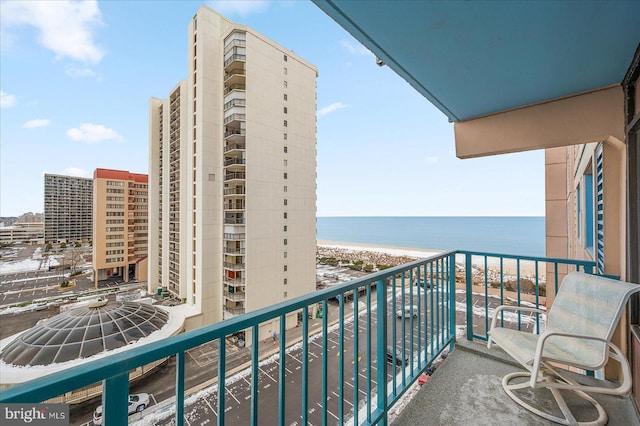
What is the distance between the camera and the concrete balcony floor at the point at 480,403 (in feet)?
5.50

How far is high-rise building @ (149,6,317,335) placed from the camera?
39.6 ft

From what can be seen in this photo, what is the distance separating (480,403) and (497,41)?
235 cm

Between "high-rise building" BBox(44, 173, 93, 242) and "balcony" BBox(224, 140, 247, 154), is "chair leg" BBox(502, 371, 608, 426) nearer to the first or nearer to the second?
"balcony" BBox(224, 140, 247, 154)

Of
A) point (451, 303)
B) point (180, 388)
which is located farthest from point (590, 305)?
point (180, 388)

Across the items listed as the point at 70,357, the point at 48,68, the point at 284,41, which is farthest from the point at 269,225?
the point at 48,68

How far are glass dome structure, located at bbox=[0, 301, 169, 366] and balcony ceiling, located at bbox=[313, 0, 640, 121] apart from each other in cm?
1096

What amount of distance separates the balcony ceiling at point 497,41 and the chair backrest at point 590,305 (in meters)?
1.48

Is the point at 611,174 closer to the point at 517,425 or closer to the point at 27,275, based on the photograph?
the point at 517,425

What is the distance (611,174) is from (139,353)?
364cm

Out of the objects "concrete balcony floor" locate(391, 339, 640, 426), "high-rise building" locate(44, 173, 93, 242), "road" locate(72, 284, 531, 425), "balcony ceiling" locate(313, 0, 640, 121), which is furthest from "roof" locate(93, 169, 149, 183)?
"concrete balcony floor" locate(391, 339, 640, 426)

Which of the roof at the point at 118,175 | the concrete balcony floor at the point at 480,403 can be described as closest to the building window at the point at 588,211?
the concrete balcony floor at the point at 480,403

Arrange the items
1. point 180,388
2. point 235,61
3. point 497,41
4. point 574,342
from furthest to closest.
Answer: point 235,61 < point 574,342 < point 497,41 < point 180,388

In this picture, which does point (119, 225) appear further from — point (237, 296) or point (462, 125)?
point (462, 125)

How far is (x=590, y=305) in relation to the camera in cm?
181
